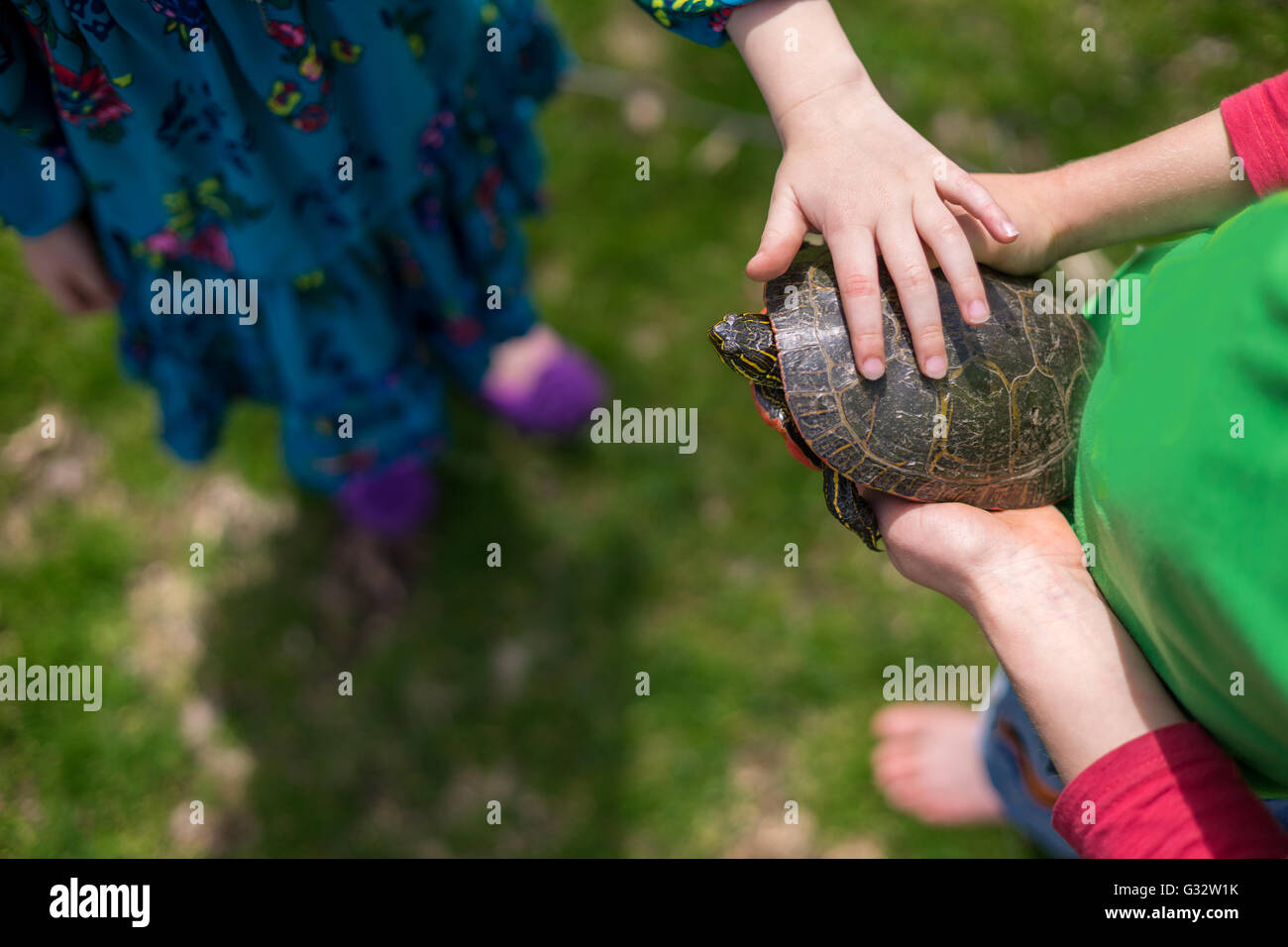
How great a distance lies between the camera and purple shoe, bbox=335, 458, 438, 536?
242 centimetres

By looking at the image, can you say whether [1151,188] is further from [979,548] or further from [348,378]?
[348,378]

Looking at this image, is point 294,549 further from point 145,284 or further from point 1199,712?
point 1199,712

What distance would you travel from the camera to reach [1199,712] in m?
1.06

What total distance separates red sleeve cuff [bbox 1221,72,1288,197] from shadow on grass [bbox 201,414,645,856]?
186 cm

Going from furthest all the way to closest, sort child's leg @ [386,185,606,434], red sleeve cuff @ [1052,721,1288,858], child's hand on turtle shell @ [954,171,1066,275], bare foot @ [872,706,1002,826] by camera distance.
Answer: bare foot @ [872,706,1002,826] < child's leg @ [386,185,606,434] < child's hand on turtle shell @ [954,171,1066,275] < red sleeve cuff @ [1052,721,1288,858]

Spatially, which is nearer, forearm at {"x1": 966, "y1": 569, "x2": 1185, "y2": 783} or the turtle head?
forearm at {"x1": 966, "y1": 569, "x2": 1185, "y2": 783}

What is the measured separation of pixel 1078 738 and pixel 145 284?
1.82 meters

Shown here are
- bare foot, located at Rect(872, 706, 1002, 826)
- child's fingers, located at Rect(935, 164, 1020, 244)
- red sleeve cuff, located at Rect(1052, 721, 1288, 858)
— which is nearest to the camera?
red sleeve cuff, located at Rect(1052, 721, 1288, 858)

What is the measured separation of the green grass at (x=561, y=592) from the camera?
7.82ft

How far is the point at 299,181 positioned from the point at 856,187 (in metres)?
0.95

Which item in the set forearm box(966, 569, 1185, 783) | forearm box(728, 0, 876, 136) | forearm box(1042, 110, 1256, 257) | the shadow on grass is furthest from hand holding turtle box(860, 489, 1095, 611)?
the shadow on grass

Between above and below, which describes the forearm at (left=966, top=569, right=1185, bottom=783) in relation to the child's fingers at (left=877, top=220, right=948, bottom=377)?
below

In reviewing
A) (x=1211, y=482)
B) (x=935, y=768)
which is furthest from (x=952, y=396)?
(x=935, y=768)

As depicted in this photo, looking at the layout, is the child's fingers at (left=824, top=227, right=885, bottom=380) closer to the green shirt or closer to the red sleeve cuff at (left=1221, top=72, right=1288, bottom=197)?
the green shirt
